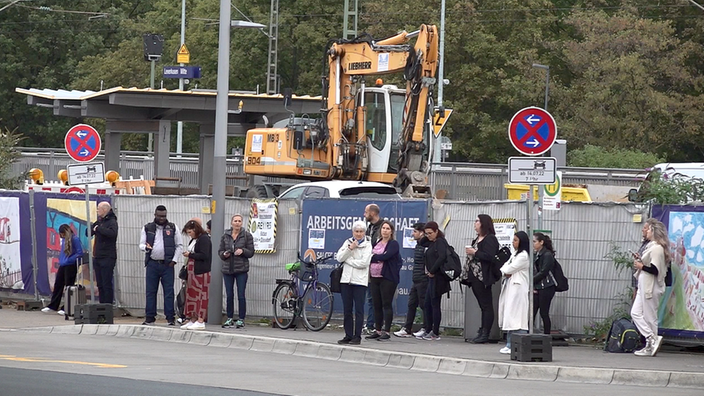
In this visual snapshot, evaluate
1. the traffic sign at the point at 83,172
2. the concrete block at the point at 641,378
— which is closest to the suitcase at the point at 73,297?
the traffic sign at the point at 83,172

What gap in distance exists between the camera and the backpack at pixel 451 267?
18.4 m

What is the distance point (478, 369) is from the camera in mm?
15531

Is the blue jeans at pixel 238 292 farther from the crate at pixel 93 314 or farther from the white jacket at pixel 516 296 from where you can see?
the white jacket at pixel 516 296

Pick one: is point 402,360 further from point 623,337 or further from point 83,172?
point 83,172

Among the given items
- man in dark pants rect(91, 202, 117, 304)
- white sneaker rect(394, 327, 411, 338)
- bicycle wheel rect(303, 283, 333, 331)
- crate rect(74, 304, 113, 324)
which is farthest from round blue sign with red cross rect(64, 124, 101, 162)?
white sneaker rect(394, 327, 411, 338)

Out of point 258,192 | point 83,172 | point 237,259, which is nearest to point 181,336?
point 237,259

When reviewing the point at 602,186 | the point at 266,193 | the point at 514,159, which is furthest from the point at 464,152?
the point at 514,159

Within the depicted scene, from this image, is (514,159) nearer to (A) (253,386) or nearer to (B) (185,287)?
(A) (253,386)

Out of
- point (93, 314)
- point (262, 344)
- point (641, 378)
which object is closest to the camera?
point (641, 378)

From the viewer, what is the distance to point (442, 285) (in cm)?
1861

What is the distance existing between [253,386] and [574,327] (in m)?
6.65

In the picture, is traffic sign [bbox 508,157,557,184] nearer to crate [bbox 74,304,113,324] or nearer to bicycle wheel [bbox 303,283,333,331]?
bicycle wheel [bbox 303,283,333,331]

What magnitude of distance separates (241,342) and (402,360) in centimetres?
298

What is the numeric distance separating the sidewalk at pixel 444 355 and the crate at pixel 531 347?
142mm
